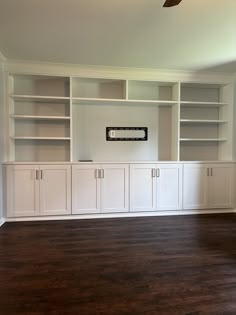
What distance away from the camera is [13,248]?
2979 millimetres

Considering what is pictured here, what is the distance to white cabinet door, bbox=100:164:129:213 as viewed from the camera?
4242 millimetres

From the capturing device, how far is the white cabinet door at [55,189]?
4066 mm

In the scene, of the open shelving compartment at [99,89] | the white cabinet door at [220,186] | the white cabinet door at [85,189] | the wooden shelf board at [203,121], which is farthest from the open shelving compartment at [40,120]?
the white cabinet door at [220,186]

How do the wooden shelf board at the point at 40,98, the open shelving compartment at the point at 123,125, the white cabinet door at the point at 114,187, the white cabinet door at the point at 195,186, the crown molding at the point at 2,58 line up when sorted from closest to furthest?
the crown molding at the point at 2,58, the wooden shelf board at the point at 40,98, the white cabinet door at the point at 114,187, the white cabinet door at the point at 195,186, the open shelving compartment at the point at 123,125

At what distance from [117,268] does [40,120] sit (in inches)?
117

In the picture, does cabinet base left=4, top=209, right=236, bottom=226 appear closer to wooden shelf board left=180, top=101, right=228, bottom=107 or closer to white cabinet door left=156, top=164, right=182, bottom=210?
white cabinet door left=156, top=164, right=182, bottom=210

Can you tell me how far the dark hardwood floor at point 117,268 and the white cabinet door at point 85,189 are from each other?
1.24 ft

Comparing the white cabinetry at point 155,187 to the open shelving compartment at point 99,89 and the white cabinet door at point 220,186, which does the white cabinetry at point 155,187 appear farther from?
the open shelving compartment at point 99,89

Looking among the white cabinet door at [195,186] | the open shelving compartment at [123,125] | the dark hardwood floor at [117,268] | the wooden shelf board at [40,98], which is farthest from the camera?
the open shelving compartment at [123,125]

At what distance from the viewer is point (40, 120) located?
14.7 ft

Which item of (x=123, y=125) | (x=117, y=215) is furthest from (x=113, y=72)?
(x=117, y=215)

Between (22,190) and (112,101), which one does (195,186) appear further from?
(22,190)

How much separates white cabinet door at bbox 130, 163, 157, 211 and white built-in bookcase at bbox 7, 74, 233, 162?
50cm

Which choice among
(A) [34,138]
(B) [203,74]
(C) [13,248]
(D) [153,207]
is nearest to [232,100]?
(B) [203,74]
